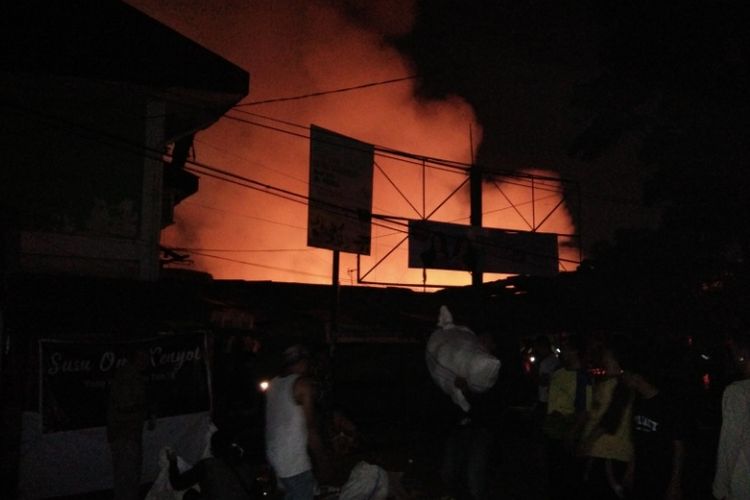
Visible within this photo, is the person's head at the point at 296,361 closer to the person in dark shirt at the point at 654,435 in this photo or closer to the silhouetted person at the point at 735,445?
the person in dark shirt at the point at 654,435

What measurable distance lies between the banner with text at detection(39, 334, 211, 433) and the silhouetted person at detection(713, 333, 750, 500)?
609cm

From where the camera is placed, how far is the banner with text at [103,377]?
9.30 m

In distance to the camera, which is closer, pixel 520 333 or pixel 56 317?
pixel 56 317

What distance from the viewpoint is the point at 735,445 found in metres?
4.66

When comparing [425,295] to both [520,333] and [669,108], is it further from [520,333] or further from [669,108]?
[669,108]

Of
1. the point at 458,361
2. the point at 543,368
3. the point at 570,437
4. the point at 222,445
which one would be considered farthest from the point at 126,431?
the point at 543,368

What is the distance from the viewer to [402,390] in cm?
1644

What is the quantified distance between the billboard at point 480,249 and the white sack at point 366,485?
10.9 m

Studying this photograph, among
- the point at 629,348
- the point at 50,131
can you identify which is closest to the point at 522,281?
the point at 50,131

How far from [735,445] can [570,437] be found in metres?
2.16

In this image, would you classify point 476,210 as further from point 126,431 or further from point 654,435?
point 654,435

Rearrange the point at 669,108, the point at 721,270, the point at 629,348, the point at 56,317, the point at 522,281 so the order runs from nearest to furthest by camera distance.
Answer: the point at 629,348
the point at 56,317
the point at 669,108
the point at 522,281
the point at 721,270

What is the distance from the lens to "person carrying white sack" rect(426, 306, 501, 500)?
650 centimetres

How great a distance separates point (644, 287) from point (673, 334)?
8.39 ft
